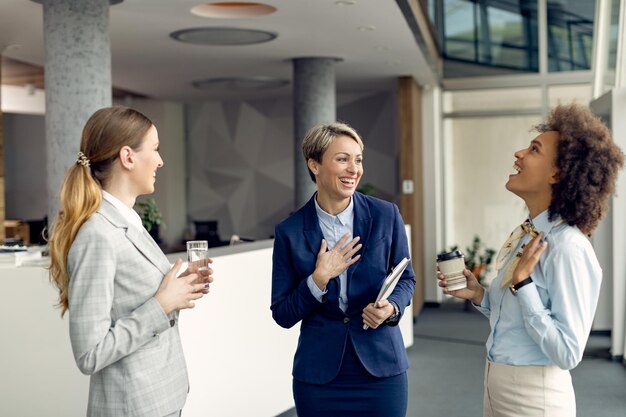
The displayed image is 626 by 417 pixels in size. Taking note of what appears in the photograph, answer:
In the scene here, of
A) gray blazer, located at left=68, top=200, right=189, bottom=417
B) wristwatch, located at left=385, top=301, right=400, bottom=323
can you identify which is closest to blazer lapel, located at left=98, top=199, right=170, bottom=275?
gray blazer, located at left=68, top=200, right=189, bottom=417

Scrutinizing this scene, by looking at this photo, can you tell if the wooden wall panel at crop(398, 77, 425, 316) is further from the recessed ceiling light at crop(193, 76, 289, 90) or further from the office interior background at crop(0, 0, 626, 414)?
the recessed ceiling light at crop(193, 76, 289, 90)

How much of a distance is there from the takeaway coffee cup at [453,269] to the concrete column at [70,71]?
3.78 metres

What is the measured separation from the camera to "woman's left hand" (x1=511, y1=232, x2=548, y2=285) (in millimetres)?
2139

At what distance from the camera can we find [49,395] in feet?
13.2

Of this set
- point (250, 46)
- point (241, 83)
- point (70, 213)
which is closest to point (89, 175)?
point (70, 213)

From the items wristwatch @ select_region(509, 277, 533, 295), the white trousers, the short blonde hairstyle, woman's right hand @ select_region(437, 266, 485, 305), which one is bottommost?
the white trousers

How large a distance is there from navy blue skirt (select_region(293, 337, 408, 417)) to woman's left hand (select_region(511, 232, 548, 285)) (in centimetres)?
59

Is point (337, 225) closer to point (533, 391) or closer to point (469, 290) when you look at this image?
point (469, 290)

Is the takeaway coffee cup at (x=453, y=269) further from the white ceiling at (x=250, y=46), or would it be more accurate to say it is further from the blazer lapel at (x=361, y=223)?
the white ceiling at (x=250, y=46)

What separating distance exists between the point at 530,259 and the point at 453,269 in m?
0.32

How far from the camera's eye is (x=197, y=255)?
85.5 inches

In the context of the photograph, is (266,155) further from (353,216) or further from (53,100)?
(353,216)

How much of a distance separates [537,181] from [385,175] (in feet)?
33.5

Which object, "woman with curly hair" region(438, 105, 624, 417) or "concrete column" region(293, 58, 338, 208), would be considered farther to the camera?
"concrete column" region(293, 58, 338, 208)
